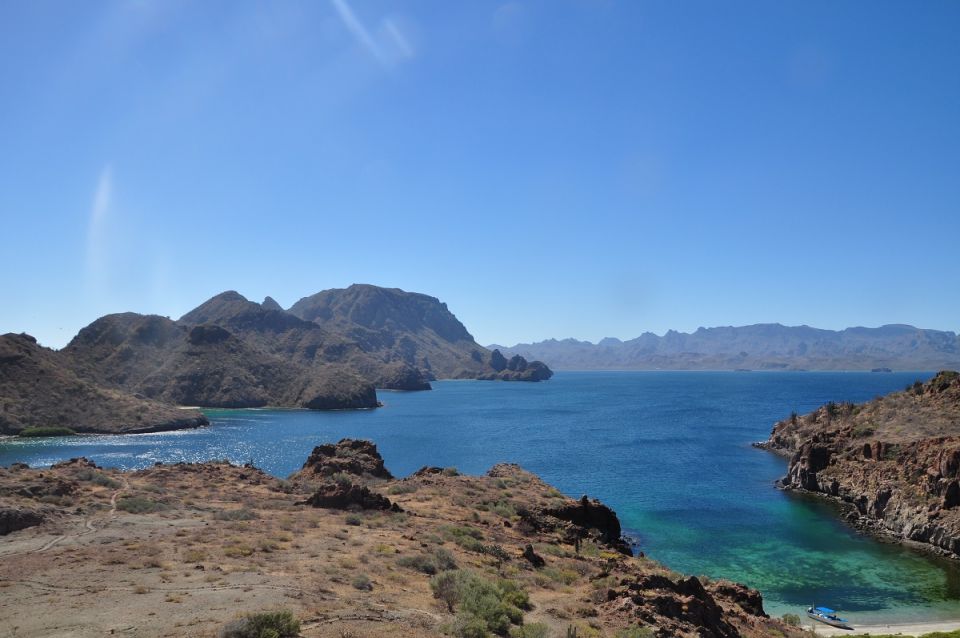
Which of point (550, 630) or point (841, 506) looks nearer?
point (550, 630)

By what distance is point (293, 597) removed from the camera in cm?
1752

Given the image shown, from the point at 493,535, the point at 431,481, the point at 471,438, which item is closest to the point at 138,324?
the point at 471,438

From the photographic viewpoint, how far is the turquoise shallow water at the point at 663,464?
127ft

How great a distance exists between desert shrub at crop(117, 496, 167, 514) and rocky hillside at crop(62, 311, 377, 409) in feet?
489

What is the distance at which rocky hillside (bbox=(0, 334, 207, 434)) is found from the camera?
11319 cm

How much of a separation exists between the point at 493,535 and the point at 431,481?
51.3ft

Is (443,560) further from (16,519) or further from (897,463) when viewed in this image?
(897,463)

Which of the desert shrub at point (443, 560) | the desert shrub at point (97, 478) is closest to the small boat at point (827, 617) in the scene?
the desert shrub at point (443, 560)

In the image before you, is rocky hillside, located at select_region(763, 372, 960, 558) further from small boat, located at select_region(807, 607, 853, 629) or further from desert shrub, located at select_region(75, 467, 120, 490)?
desert shrub, located at select_region(75, 467, 120, 490)

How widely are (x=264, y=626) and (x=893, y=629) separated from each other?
33.8 meters

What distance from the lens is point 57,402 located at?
118250mm

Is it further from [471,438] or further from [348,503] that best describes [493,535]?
[471,438]

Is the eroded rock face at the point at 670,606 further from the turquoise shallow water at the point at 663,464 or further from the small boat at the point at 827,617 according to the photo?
the turquoise shallow water at the point at 663,464

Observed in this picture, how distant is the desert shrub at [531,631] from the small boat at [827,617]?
23330mm
